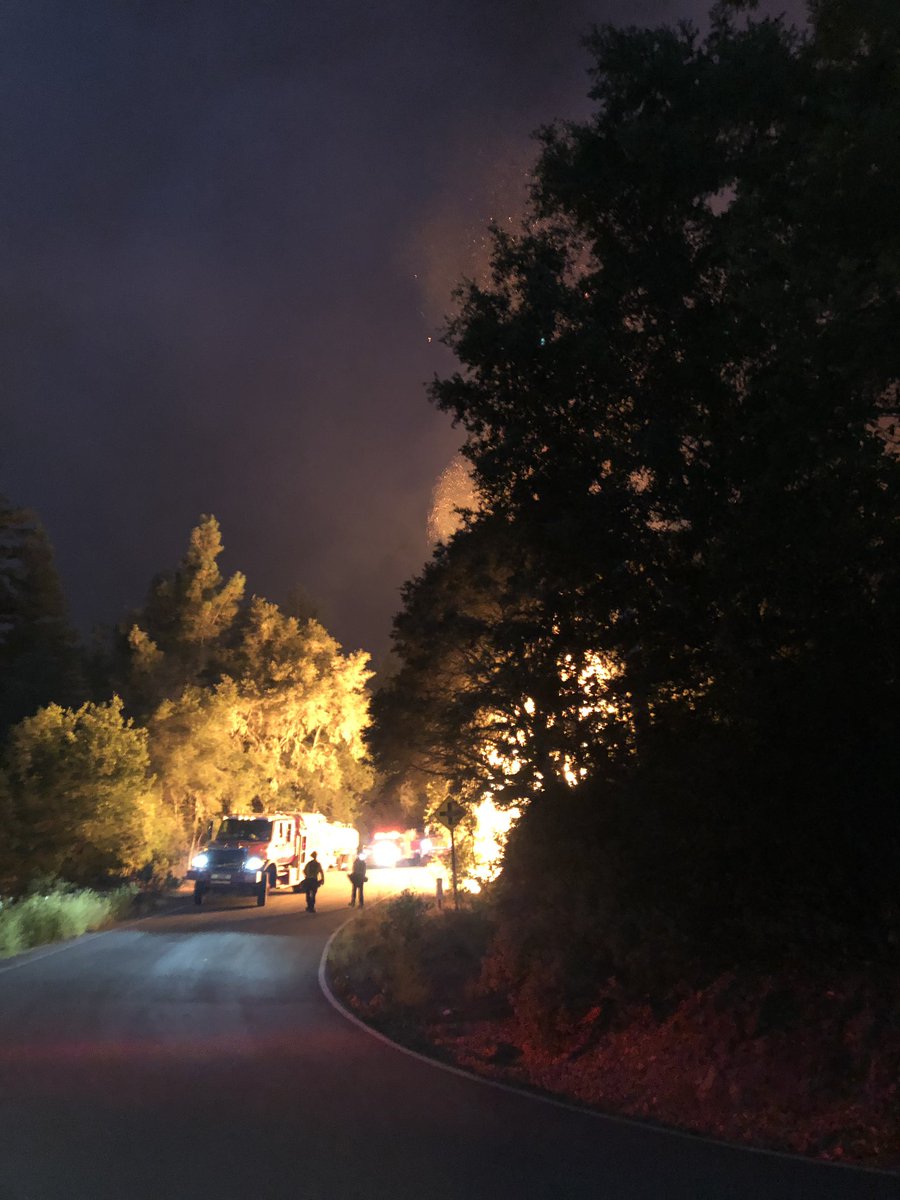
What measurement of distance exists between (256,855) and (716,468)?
26.5 metres

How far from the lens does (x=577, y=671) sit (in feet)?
46.5

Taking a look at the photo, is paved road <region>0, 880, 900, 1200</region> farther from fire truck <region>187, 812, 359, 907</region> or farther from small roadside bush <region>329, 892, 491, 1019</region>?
fire truck <region>187, 812, 359, 907</region>

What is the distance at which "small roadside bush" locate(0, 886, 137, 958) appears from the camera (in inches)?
894

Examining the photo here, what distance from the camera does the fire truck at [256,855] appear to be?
34.4 metres

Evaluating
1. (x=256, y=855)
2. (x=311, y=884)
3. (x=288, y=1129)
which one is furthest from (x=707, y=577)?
(x=256, y=855)

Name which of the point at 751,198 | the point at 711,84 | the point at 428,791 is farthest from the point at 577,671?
the point at 428,791

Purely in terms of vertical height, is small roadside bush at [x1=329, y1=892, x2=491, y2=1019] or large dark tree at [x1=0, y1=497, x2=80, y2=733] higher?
large dark tree at [x1=0, y1=497, x2=80, y2=733]

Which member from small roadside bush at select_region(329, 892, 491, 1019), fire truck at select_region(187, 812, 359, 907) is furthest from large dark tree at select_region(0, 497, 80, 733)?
small roadside bush at select_region(329, 892, 491, 1019)

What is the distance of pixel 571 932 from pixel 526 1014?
1.07 meters

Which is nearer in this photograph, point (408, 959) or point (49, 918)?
point (408, 959)

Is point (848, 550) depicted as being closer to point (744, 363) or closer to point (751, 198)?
point (744, 363)

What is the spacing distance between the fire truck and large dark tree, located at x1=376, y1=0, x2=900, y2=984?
68.9 ft

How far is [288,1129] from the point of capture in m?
8.23

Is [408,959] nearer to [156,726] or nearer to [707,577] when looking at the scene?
[707,577]
